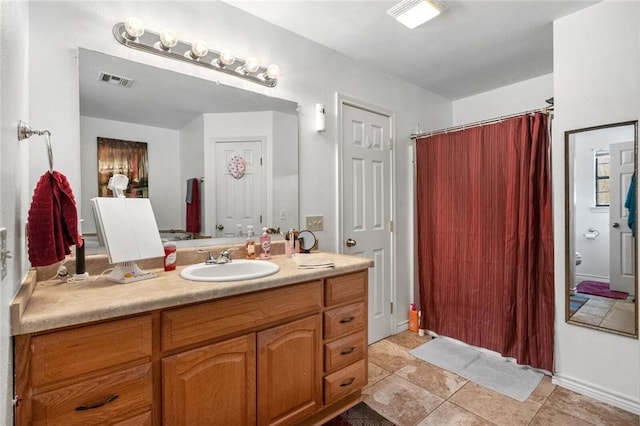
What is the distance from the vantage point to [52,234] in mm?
1075

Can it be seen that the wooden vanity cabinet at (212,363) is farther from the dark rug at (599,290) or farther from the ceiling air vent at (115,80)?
the dark rug at (599,290)

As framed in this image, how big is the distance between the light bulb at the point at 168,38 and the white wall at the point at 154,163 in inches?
16.8

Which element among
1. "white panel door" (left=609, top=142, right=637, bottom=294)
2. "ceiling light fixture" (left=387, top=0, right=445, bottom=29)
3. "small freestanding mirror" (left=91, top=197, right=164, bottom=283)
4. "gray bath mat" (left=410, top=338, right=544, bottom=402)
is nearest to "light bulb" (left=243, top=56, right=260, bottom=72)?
"ceiling light fixture" (left=387, top=0, right=445, bottom=29)

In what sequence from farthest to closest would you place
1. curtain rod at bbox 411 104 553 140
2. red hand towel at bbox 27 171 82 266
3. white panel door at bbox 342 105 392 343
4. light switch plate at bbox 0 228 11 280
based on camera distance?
white panel door at bbox 342 105 392 343, curtain rod at bbox 411 104 553 140, red hand towel at bbox 27 171 82 266, light switch plate at bbox 0 228 11 280

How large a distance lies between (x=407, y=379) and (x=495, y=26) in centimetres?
250

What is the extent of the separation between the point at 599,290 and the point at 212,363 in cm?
234

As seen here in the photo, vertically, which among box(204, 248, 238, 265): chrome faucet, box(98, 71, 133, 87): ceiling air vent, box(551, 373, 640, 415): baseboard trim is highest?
box(98, 71, 133, 87): ceiling air vent

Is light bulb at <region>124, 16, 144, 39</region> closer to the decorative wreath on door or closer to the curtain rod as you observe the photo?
the decorative wreath on door

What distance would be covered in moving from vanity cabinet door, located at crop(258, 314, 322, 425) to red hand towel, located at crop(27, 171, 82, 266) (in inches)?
32.6

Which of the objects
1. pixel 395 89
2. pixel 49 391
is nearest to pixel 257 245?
pixel 49 391

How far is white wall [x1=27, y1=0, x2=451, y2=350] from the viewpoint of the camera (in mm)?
1345

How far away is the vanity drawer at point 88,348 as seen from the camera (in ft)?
2.95

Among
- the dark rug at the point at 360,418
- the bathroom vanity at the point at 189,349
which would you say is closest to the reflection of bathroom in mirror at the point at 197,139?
the bathroom vanity at the point at 189,349

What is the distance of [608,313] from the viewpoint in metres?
1.91
